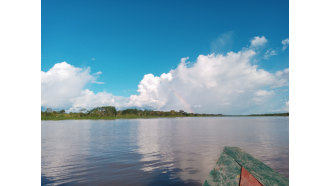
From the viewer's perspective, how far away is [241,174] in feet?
12.4

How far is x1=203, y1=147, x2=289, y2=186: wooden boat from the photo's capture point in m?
3.71

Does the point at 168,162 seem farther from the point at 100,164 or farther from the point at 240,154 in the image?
the point at 240,154

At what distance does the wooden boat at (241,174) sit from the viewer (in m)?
3.71

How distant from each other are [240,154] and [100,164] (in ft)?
28.3
